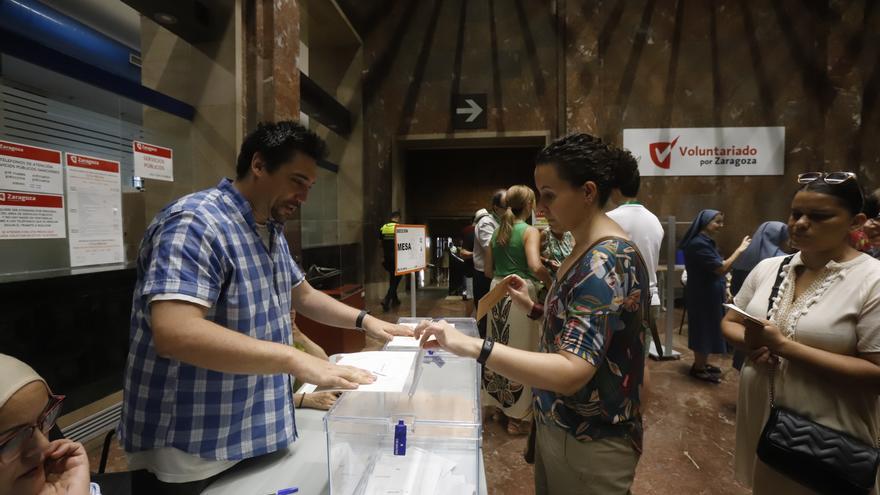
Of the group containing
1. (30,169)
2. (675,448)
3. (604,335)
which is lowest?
(675,448)

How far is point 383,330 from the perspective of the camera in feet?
4.96

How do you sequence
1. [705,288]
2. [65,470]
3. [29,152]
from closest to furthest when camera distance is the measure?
[65,470] < [29,152] < [705,288]

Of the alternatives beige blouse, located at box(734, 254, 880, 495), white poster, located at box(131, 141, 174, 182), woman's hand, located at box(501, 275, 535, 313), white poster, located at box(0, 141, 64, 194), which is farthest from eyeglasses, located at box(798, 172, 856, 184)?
white poster, located at box(131, 141, 174, 182)

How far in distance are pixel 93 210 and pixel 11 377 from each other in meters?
2.54

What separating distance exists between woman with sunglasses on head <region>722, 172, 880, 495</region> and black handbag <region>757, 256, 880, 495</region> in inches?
1.1

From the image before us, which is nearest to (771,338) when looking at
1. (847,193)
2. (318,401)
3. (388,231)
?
(847,193)

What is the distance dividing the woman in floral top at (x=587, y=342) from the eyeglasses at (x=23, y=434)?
75 centimetres

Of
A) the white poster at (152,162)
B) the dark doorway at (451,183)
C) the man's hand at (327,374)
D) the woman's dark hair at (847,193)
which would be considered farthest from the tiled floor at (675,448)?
the dark doorway at (451,183)

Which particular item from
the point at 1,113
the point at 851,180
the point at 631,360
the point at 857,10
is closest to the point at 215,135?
the point at 1,113

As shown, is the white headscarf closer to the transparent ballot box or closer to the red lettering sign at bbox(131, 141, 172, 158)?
the transparent ballot box

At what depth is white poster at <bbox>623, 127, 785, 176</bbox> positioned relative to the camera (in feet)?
21.1

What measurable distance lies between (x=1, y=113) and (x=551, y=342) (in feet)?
9.72

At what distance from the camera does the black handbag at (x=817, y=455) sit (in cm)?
120

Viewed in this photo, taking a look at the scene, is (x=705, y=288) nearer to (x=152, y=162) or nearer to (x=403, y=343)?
(x=403, y=343)
